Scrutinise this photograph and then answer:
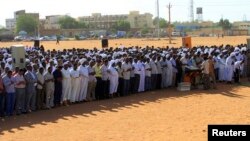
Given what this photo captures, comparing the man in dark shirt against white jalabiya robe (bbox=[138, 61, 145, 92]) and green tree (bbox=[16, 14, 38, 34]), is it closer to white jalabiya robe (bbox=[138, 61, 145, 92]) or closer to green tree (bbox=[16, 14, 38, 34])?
white jalabiya robe (bbox=[138, 61, 145, 92])

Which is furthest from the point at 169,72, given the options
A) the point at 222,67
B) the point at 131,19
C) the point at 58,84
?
the point at 131,19

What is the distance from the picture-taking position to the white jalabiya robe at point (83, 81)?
14930 mm

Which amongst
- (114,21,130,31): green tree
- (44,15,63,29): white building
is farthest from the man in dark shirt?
(44,15,63,29): white building

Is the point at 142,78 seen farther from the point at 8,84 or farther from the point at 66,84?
the point at 8,84

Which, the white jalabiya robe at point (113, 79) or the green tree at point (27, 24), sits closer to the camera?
the white jalabiya robe at point (113, 79)

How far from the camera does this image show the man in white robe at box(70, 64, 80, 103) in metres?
14.7

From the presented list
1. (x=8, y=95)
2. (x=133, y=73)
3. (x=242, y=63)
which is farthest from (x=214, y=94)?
(x=8, y=95)

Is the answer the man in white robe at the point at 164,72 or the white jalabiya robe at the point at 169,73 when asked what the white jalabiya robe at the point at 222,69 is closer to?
the white jalabiya robe at the point at 169,73

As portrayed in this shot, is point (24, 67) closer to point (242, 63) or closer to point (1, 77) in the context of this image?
point (1, 77)

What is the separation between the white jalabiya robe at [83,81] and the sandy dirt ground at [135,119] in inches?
19.4

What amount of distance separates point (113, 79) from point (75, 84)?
5.18 feet

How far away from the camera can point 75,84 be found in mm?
14859

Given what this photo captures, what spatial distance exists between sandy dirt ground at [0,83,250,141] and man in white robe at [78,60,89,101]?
0.49 meters

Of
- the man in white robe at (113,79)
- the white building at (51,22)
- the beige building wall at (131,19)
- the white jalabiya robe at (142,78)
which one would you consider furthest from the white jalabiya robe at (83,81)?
the beige building wall at (131,19)
